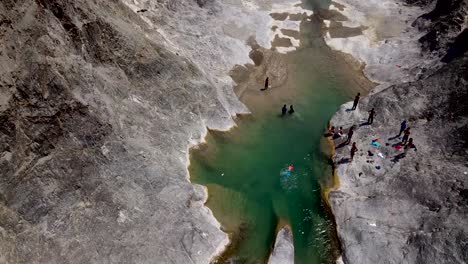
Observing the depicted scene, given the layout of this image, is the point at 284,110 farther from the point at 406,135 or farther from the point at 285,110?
the point at 406,135

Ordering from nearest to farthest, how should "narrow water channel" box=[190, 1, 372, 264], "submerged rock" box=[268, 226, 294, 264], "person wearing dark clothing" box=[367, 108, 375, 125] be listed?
"submerged rock" box=[268, 226, 294, 264] → "narrow water channel" box=[190, 1, 372, 264] → "person wearing dark clothing" box=[367, 108, 375, 125]

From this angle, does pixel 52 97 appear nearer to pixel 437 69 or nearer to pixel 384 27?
pixel 437 69

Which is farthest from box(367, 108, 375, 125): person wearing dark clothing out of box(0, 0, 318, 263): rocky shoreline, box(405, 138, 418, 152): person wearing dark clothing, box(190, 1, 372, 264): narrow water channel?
box(0, 0, 318, 263): rocky shoreline

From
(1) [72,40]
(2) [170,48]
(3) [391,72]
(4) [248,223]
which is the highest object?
(1) [72,40]

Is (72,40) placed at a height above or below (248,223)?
above

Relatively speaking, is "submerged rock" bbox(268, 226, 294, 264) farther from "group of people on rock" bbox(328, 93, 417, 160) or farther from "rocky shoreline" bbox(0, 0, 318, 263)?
"group of people on rock" bbox(328, 93, 417, 160)

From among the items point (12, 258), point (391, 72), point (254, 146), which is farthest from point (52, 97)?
point (391, 72)
